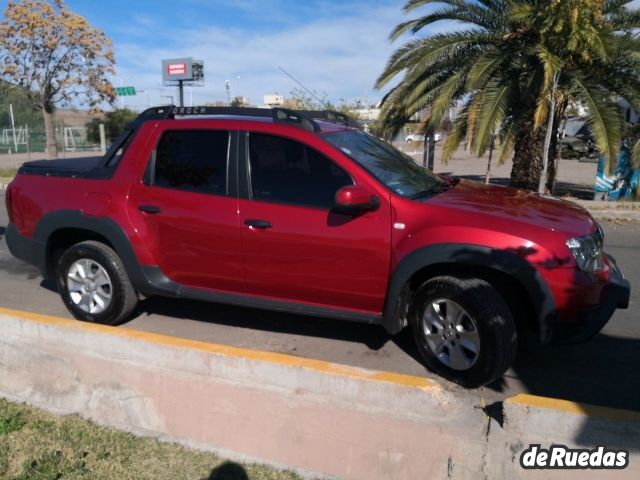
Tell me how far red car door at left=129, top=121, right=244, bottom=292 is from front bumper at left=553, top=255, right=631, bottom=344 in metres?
2.25

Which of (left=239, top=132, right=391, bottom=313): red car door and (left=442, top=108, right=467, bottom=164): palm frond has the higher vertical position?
(left=442, top=108, right=467, bottom=164): palm frond

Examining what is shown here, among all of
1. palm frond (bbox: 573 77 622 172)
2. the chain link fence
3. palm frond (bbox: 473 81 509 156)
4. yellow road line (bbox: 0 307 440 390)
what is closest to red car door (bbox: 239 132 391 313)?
yellow road line (bbox: 0 307 440 390)

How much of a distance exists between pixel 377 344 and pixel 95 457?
2.27 meters

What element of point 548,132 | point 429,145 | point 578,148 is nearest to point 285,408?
point 548,132

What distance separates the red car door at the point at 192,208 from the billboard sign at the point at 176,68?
93.5 ft

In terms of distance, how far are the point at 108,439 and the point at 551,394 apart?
287cm

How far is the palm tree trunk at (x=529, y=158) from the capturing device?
40.4ft

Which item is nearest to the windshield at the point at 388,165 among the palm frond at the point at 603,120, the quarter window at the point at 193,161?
the quarter window at the point at 193,161

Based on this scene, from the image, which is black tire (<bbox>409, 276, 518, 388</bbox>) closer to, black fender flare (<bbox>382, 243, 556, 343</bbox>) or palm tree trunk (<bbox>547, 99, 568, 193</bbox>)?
black fender flare (<bbox>382, 243, 556, 343</bbox>)

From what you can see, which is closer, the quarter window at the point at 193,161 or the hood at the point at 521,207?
the hood at the point at 521,207

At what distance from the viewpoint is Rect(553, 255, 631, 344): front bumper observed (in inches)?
143

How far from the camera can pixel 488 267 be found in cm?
370

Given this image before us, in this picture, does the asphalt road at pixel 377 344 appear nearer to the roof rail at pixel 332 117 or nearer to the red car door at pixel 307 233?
the red car door at pixel 307 233

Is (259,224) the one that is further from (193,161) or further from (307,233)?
(193,161)
